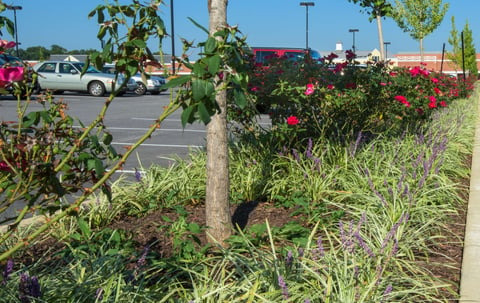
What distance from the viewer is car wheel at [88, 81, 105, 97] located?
25672mm

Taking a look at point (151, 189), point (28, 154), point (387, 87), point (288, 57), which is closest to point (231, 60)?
point (28, 154)

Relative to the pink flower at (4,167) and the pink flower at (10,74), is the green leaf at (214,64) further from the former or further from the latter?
the pink flower at (4,167)

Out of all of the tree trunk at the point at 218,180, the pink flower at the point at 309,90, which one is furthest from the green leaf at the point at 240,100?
the pink flower at the point at 309,90

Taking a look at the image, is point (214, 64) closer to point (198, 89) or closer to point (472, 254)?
point (198, 89)

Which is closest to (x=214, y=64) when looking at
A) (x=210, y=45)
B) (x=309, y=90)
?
(x=210, y=45)

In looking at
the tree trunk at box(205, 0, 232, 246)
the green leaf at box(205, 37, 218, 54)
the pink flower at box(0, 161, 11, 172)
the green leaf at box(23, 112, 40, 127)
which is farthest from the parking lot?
the green leaf at box(205, 37, 218, 54)

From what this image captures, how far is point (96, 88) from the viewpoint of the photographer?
25.8 meters

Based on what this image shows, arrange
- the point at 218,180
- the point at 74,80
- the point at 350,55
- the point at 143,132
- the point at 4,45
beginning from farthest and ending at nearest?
1. the point at 74,80
2. the point at 143,132
3. the point at 350,55
4. the point at 218,180
5. the point at 4,45

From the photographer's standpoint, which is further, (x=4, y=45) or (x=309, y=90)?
(x=309, y=90)

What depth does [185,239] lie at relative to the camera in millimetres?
4191

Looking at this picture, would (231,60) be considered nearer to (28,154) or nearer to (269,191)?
(28,154)

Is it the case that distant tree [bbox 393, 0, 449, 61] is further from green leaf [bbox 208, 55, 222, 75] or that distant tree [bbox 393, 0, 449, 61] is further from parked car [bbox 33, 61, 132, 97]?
green leaf [bbox 208, 55, 222, 75]

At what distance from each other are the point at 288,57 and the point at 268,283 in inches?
175

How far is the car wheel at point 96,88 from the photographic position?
1011 inches
